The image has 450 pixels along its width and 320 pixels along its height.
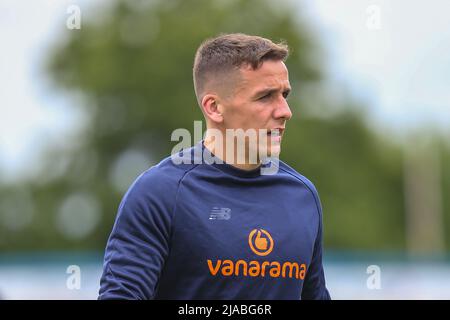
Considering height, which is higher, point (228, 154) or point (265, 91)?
point (265, 91)

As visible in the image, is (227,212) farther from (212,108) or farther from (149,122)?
(149,122)

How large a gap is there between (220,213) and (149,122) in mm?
34617

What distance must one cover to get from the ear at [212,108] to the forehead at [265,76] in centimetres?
20

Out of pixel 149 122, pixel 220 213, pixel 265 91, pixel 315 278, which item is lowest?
pixel 149 122

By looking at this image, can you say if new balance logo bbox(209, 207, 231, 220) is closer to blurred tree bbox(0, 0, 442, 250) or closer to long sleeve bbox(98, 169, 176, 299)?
long sleeve bbox(98, 169, 176, 299)

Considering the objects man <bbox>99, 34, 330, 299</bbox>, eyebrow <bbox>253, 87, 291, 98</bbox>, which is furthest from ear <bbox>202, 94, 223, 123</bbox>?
eyebrow <bbox>253, 87, 291, 98</bbox>

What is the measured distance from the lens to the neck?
5.32 metres

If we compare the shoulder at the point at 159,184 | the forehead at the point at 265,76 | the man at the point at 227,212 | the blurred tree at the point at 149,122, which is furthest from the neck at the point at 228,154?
the blurred tree at the point at 149,122

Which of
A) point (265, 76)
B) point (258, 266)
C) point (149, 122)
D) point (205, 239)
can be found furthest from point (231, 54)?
point (149, 122)

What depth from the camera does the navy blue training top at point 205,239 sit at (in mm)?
4844

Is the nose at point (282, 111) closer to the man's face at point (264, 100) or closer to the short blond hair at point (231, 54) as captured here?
the man's face at point (264, 100)

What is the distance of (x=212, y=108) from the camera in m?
5.46

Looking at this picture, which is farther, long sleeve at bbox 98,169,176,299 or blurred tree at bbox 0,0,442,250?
blurred tree at bbox 0,0,442,250
